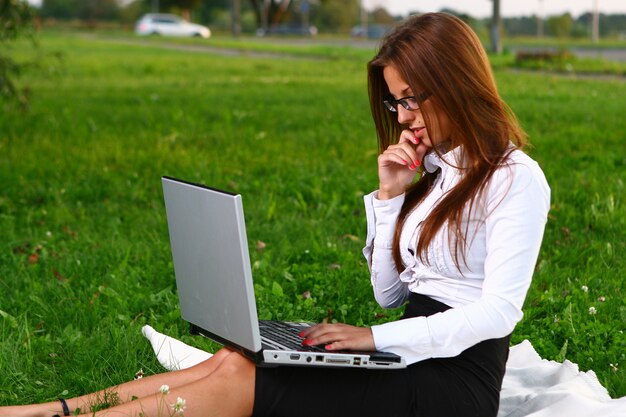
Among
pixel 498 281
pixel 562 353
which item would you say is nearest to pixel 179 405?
pixel 498 281

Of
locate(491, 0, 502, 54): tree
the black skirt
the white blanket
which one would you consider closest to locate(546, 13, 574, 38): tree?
locate(491, 0, 502, 54): tree

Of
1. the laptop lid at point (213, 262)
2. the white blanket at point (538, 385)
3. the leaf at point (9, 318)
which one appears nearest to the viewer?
the laptop lid at point (213, 262)

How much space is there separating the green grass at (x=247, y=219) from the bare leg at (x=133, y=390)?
0.68 metres

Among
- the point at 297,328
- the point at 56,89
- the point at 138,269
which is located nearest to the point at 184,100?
the point at 56,89

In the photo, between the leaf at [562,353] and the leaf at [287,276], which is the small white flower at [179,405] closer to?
the leaf at [562,353]

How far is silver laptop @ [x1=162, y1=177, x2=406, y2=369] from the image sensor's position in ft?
8.56

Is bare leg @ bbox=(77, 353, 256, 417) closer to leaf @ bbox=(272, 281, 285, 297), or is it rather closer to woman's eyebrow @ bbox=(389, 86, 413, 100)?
woman's eyebrow @ bbox=(389, 86, 413, 100)

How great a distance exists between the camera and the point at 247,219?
6.30 metres

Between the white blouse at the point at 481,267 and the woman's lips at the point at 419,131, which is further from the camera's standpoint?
the woman's lips at the point at 419,131

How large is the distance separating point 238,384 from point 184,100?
31.8 feet

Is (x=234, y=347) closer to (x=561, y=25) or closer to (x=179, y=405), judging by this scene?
(x=179, y=405)

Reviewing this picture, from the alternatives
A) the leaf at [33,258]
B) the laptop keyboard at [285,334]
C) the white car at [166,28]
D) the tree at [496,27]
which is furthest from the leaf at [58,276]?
the white car at [166,28]

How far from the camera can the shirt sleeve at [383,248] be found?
3.13 metres

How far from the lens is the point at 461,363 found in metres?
2.88
